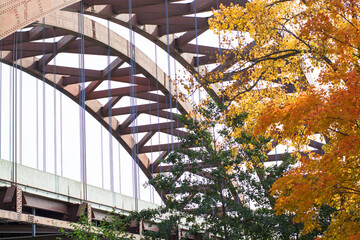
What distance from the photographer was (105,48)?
2506cm

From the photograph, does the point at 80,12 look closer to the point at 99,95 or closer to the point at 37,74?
the point at 37,74

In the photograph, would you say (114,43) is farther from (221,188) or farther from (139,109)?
(221,188)

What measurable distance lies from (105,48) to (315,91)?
1539cm

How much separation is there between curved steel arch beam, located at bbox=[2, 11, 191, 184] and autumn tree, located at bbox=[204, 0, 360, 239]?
912 centimetres

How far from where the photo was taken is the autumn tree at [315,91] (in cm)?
1016

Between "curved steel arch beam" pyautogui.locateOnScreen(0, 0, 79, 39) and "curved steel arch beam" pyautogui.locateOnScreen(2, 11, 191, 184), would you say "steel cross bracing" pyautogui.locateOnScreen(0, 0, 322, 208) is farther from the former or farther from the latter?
"curved steel arch beam" pyautogui.locateOnScreen(0, 0, 79, 39)

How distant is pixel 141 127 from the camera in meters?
36.9

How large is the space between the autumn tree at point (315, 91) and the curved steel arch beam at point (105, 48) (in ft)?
29.9

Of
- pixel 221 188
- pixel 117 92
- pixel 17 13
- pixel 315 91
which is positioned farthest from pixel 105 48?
pixel 315 91

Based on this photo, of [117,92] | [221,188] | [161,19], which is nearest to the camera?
[221,188]

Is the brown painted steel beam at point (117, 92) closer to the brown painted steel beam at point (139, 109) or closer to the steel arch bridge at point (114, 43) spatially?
the steel arch bridge at point (114, 43)

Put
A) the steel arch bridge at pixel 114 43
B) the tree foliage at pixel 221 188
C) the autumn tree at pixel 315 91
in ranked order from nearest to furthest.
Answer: the autumn tree at pixel 315 91, the tree foliage at pixel 221 188, the steel arch bridge at pixel 114 43

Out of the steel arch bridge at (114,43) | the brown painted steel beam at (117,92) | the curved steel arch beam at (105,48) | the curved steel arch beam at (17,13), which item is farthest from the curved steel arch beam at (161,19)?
the curved steel arch beam at (17,13)

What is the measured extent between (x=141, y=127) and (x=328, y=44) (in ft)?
84.6
